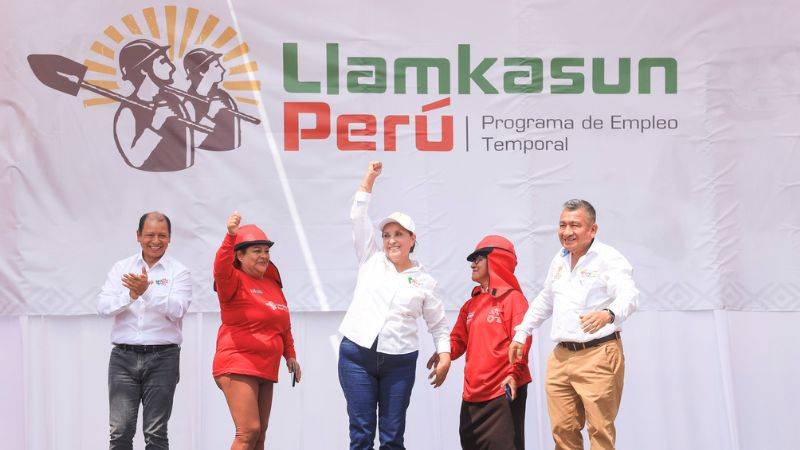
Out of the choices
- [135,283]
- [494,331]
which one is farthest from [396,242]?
[135,283]

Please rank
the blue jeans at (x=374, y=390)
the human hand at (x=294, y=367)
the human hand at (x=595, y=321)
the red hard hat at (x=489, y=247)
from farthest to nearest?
1. the human hand at (x=294, y=367)
2. the red hard hat at (x=489, y=247)
3. the blue jeans at (x=374, y=390)
4. the human hand at (x=595, y=321)

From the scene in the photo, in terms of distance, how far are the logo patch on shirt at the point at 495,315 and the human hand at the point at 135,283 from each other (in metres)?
1.52

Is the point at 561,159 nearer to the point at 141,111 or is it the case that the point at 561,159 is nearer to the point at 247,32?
the point at 247,32

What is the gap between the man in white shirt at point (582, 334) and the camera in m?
3.87

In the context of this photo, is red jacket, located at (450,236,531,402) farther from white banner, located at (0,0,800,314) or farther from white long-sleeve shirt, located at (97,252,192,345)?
white long-sleeve shirt, located at (97,252,192,345)

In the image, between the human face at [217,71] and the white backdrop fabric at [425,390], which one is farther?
the human face at [217,71]

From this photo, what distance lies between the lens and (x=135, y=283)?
407 cm

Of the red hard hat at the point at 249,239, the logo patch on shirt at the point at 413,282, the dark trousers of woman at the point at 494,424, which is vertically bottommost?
the dark trousers of woman at the point at 494,424

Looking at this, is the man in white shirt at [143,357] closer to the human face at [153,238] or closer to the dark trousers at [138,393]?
the dark trousers at [138,393]

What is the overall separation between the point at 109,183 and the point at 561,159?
8.23 feet

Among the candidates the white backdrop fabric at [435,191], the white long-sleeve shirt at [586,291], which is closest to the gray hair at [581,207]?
the white long-sleeve shirt at [586,291]

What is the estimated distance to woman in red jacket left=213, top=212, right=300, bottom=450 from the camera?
407 centimetres

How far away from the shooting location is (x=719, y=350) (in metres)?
5.30

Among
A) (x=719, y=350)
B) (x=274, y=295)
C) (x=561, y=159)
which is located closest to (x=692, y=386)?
(x=719, y=350)
